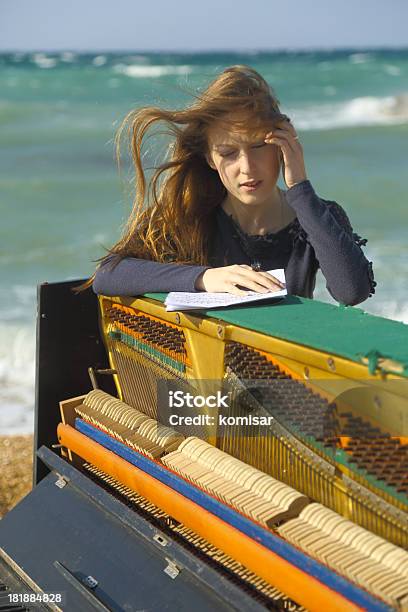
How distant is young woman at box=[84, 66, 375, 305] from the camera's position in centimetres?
372

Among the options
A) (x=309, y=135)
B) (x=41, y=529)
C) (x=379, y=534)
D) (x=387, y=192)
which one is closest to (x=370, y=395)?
(x=379, y=534)

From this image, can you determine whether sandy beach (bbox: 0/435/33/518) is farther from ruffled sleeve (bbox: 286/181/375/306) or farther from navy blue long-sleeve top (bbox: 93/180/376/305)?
ruffled sleeve (bbox: 286/181/375/306)

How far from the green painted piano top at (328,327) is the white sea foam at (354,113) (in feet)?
67.4

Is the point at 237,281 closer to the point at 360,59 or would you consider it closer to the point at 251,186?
the point at 251,186

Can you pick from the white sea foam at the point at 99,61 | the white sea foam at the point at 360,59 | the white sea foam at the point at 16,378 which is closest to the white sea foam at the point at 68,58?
the white sea foam at the point at 99,61

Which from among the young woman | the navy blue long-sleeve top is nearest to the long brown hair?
the young woman

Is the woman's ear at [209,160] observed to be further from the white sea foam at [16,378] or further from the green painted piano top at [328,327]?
the white sea foam at [16,378]

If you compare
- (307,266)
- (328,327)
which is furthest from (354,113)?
(328,327)

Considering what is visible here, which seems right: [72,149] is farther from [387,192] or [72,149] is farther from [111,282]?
[111,282]

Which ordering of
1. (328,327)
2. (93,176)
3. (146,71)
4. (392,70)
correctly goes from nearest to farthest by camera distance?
(328,327), (93,176), (392,70), (146,71)

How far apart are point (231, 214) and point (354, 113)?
23.8 meters

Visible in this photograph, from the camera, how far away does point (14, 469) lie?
230 inches

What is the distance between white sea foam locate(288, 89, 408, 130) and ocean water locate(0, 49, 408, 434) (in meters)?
0.05

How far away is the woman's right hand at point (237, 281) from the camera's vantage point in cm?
349
